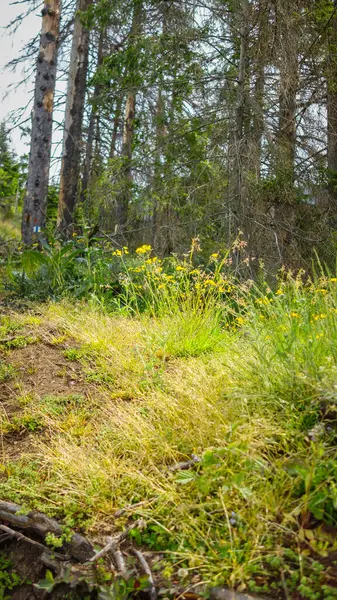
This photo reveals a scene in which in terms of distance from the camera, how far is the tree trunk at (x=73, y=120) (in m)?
10.2

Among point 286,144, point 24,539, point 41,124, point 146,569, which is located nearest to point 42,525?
point 24,539

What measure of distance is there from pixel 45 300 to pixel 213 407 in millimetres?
3961

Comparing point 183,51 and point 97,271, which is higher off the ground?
point 183,51

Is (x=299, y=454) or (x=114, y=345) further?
(x=114, y=345)

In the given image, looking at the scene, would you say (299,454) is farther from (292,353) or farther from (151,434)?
(151,434)

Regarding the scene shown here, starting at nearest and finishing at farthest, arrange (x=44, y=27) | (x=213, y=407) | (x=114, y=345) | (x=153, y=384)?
(x=213, y=407)
(x=153, y=384)
(x=114, y=345)
(x=44, y=27)

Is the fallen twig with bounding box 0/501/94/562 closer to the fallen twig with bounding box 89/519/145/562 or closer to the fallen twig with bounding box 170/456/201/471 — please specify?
the fallen twig with bounding box 89/519/145/562

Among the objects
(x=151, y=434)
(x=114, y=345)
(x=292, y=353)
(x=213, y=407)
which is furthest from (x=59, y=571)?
(x=114, y=345)

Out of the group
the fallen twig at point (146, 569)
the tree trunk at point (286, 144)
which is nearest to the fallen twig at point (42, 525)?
the fallen twig at point (146, 569)

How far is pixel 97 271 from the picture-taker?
6.55 meters

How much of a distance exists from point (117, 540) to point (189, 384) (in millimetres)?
1231

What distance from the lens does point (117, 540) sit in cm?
217

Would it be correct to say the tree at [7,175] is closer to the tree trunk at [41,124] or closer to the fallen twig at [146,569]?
the tree trunk at [41,124]

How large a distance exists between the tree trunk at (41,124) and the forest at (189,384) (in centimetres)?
146
